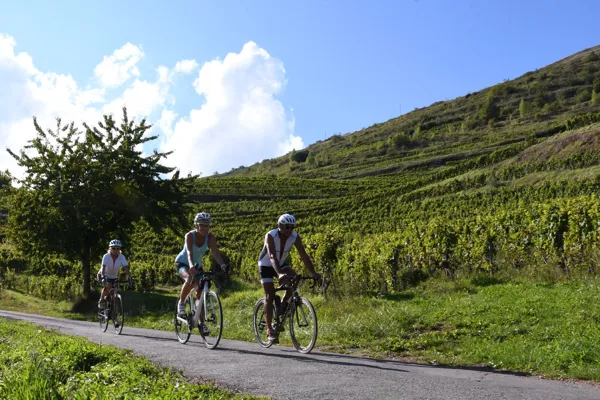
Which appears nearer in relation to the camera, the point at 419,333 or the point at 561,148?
the point at 419,333

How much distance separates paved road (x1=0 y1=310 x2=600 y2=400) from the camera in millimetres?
5363

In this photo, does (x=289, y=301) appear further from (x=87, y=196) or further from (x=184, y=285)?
(x=87, y=196)

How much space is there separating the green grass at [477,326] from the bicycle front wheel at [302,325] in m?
1.13

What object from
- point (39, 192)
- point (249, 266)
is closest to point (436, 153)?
point (249, 266)

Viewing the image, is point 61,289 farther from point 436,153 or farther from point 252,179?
point 436,153

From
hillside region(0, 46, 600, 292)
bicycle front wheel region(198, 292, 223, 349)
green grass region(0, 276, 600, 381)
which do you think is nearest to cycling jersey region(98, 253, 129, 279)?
green grass region(0, 276, 600, 381)

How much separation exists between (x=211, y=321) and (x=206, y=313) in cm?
18

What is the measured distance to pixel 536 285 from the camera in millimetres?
12516

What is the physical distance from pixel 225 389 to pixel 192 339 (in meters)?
5.53

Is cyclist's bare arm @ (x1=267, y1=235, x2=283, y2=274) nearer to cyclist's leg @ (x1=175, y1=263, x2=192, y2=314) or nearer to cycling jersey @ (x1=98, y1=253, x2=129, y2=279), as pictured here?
cyclist's leg @ (x1=175, y1=263, x2=192, y2=314)

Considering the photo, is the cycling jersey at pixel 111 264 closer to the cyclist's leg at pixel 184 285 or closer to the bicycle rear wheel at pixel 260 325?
the cyclist's leg at pixel 184 285

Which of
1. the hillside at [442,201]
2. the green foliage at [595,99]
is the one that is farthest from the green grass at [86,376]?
the green foliage at [595,99]

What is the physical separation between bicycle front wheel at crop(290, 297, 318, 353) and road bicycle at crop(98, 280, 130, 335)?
18.9ft

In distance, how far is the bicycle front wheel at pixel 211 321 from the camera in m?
9.00
